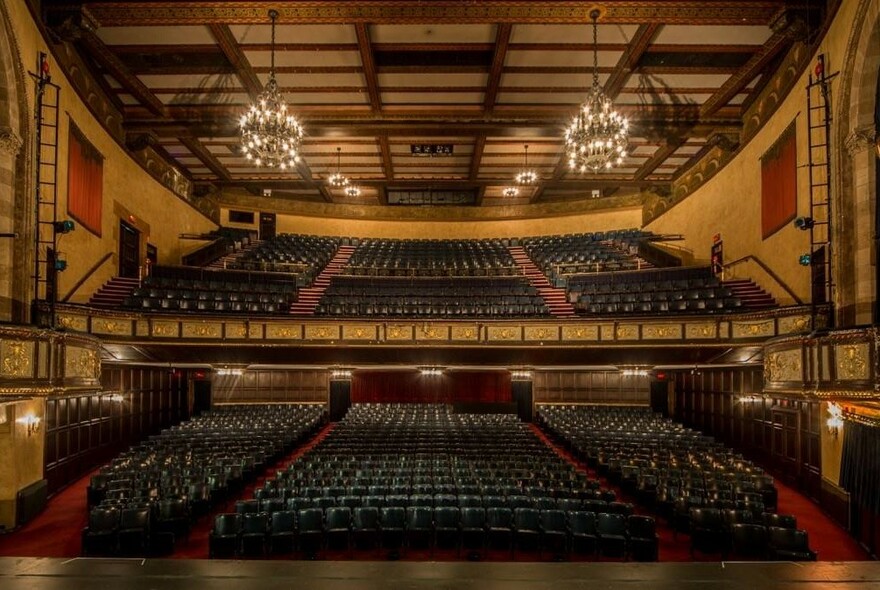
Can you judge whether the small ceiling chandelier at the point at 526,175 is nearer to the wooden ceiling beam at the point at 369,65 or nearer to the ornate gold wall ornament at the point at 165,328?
the wooden ceiling beam at the point at 369,65

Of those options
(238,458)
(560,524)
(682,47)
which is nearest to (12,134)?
(238,458)

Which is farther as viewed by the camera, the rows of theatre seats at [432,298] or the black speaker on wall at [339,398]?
the black speaker on wall at [339,398]

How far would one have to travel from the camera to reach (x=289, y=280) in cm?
1708

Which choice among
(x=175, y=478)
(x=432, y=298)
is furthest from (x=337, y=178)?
(x=175, y=478)

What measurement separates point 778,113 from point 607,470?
24.9 ft

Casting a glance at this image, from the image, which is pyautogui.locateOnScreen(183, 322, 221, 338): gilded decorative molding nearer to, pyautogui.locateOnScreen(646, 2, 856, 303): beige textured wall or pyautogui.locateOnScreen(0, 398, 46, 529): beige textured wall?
pyautogui.locateOnScreen(0, 398, 46, 529): beige textured wall

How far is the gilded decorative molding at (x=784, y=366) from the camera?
5.89 metres

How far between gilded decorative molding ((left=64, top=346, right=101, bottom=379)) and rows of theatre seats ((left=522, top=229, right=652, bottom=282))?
516 inches

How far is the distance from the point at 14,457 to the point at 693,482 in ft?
30.4

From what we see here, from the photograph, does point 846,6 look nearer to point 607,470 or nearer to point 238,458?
point 607,470

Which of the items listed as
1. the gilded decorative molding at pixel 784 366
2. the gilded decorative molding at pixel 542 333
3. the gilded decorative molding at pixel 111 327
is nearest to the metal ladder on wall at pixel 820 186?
the gilded decorative molding at pixel 784 366

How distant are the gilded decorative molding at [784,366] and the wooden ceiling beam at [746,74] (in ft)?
20.4

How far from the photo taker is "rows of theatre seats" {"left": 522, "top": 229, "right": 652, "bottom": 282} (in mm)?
17828

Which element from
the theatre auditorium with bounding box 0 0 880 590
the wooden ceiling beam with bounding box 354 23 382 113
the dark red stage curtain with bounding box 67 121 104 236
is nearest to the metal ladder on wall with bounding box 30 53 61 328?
the theatre auditorium with bounding box 0 0 880 590
